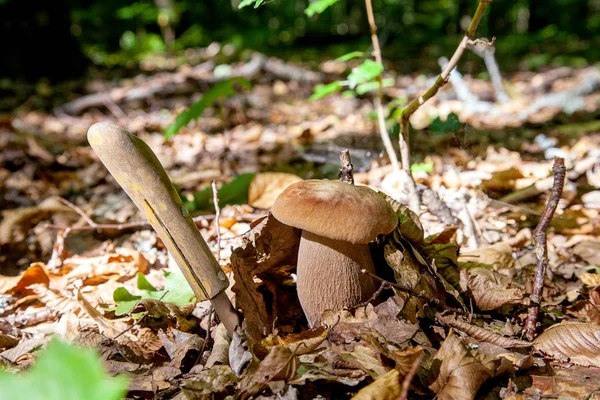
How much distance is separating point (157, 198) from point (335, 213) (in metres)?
0.59

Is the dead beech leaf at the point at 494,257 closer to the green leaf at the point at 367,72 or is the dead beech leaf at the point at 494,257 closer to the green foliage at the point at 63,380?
the green leaf at the point at 367,72

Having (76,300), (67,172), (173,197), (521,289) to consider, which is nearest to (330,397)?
(173,197)

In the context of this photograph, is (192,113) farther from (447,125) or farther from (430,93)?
(430,93)

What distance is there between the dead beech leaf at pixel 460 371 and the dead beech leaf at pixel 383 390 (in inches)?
7.0

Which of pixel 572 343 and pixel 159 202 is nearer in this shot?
pixel 159 202

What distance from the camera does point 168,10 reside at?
1565 centimetres

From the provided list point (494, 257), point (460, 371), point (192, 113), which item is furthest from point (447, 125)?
point (460, 371)

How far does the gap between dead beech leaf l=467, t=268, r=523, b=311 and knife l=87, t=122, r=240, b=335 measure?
1003 mm

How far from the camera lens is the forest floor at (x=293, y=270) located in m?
1.51

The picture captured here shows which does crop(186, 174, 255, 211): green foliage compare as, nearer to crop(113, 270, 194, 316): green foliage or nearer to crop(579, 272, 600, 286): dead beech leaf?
crop(113, 270, 194, 316): green foliage

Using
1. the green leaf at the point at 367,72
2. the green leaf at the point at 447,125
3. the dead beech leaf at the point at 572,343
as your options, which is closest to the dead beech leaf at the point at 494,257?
the dead beech leaf at the point at 572,343

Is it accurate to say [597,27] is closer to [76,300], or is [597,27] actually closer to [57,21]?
[57,21]

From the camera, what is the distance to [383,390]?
1.33 meters

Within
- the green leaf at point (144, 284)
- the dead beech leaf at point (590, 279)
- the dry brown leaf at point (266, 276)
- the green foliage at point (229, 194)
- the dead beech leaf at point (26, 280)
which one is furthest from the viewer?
the green foliage at point (229, 194)
